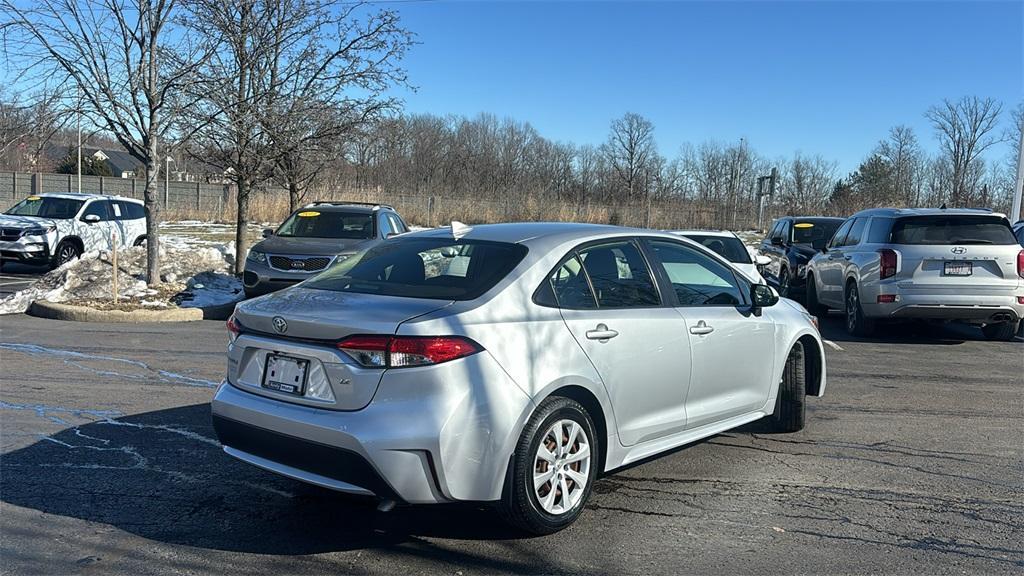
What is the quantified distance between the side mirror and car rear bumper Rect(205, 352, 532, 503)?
236 centimetres

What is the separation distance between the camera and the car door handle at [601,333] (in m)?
4.35

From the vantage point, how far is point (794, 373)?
6074 mm

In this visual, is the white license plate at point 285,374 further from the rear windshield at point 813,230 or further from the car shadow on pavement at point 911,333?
the rear windshield at point 813,230

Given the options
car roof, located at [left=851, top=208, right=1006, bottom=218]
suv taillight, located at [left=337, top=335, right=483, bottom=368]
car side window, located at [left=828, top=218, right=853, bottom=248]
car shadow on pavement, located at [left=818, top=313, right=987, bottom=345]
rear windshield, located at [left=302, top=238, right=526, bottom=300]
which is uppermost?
car roof, located at [left=851, top=208, right=1006, bottom=218]

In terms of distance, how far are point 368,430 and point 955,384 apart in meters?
7.02

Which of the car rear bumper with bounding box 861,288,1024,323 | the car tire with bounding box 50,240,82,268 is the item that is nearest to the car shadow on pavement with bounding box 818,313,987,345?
the car rear bumper with bounding box 861,288,1024,323

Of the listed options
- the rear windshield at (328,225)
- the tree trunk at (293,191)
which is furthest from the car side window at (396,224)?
the tree trunk at (293,191)

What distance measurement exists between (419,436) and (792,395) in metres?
3.52

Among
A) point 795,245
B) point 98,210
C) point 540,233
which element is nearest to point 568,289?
point 540,233

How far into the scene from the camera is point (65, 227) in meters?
17.8

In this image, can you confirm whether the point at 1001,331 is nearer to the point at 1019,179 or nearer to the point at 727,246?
the point at 727,246

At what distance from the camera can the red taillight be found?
10.5 metres

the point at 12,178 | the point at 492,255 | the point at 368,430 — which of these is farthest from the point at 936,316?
the point at 12,178

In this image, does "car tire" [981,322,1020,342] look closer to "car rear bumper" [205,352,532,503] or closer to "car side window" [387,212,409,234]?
"car side window" [387,212,409,234]
